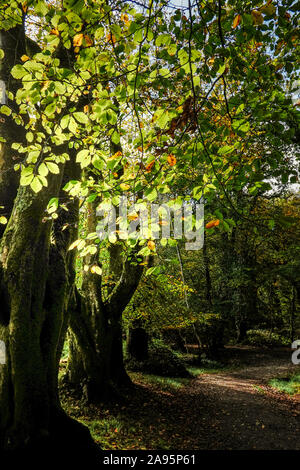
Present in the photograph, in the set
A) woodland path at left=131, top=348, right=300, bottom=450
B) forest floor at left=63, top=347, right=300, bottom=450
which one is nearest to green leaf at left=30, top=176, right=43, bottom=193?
forest floor at left=63, top=347, right=300, bottom=450

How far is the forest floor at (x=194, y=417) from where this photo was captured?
5.07m

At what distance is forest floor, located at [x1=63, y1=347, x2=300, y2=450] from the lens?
5066 mm

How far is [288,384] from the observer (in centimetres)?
1011

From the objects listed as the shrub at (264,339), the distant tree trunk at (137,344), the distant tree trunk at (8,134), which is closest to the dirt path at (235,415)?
the distant tree trunk at (137,344)

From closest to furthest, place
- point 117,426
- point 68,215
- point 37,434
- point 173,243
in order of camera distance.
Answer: point 173,243
point 37,434
point 68,215
point 117,426

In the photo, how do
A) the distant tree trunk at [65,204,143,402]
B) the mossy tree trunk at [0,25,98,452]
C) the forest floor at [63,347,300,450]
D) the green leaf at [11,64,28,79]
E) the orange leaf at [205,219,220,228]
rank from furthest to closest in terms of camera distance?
the distant tree trunk at [65,204,143,402], the forest floor at [63,347,300,450], the mossy tree trunk at [0,25,98,452], the orange leaf at [205,219,220,228], the green leaf at [11,64,28,79]

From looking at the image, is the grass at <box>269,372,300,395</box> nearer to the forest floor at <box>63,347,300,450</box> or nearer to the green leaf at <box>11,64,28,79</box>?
the forest floor at <box>63,347,300,450</box>

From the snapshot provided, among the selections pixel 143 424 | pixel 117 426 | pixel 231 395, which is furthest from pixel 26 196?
pixel 231 395

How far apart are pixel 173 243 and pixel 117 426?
4781 mm

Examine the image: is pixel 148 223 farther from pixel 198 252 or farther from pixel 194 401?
pixel 198 252

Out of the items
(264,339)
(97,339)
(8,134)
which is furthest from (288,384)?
(8,134)

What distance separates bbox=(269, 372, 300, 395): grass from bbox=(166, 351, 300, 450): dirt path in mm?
352

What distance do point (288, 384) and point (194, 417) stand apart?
5.71 m

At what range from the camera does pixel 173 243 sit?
2445 millimetres
